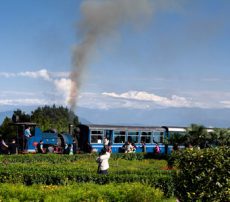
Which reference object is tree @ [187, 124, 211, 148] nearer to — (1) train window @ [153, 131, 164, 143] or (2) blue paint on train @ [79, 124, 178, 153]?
(2) blue paint on train @ [79, 124, 178, 153]

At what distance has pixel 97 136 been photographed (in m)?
41.1

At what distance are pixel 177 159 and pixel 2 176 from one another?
7215 mm

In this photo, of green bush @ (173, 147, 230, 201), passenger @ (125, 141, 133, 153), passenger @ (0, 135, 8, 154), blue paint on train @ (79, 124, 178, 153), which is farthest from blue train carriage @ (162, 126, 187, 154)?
green bush @ (173, 147, 230, 201)

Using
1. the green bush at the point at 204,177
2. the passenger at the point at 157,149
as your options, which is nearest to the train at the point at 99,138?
the passenger at the point at 157,149

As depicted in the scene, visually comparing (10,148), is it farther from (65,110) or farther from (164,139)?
(65,110)

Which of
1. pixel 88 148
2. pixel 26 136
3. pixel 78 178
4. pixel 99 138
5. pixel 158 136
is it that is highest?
pixel 158 136

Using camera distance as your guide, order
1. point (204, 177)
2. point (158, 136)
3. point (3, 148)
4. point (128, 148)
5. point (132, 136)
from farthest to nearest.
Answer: point (158, 136), point (132, 136), point (128, 148), point (3, 148), point (204, 177)

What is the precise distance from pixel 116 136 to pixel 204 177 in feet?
91.3

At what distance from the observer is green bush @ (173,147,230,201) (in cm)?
1384

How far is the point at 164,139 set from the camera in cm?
4416

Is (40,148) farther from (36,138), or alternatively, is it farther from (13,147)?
(13,147)

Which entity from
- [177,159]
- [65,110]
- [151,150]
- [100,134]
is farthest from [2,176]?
[65,110]

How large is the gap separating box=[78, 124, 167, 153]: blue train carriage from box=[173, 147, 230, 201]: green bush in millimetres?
26358

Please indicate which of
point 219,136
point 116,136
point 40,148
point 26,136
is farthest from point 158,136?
point 26,136
